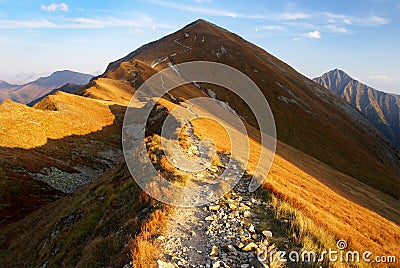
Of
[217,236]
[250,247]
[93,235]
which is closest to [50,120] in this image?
[93,235]

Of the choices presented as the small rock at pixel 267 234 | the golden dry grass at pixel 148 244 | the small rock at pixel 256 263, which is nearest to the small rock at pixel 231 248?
the small rock at pixel 256 263

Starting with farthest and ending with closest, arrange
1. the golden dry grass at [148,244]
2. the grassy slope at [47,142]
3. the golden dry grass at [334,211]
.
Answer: the grassy slope at [47,142] < the golden dry grass at [334,211] < the golden dry grass at [148,244]

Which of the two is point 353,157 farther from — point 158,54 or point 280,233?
point 158,54

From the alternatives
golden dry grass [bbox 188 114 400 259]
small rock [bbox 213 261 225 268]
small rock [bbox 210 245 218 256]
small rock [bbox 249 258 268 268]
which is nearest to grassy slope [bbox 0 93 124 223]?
golden dry grass [bbox 188 114 400 259]

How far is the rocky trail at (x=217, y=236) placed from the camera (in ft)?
32.3

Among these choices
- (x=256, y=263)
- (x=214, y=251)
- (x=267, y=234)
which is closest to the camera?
(x=256, y=263)

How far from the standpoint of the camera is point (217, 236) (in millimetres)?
11250

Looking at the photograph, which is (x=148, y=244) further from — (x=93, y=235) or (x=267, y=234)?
(x=93, y=235)

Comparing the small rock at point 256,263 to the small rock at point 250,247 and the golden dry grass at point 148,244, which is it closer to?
the small rock at point 250,247

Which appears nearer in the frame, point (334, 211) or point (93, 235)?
point (93, 235)

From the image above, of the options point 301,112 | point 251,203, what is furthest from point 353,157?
point 251,203

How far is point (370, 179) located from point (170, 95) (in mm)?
64158

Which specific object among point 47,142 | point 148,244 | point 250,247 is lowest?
point 47,142

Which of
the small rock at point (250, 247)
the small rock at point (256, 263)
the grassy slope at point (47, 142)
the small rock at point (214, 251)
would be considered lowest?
the grassy slope at point (47, 142)
